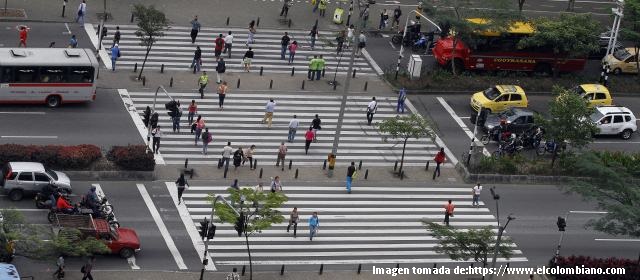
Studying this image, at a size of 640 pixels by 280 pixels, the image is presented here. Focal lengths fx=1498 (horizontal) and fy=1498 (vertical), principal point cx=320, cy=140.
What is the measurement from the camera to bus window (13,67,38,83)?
78.9m

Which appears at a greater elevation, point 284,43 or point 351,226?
point 284,43

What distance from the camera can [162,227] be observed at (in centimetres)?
6988

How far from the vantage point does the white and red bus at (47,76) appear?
259 feet

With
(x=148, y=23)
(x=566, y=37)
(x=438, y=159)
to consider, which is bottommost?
(x=438, y=159)

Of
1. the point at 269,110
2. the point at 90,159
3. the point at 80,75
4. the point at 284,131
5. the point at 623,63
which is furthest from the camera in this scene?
the point at 623,63

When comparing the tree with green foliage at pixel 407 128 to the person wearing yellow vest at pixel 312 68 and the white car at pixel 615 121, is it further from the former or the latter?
the white car at pixel 615 121

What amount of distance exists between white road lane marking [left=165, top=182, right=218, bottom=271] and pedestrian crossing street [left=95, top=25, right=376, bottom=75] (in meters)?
15.3

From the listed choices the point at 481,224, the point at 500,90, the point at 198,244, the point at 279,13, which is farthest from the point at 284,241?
the point at 279,13

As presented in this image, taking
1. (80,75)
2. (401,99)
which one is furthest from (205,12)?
(80,75)

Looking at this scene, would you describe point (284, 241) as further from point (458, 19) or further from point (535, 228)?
point (458, 19)

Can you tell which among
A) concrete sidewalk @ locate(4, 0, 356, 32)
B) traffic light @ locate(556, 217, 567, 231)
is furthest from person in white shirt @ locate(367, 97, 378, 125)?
traffic light @ locate(556, 217, 567, 231)

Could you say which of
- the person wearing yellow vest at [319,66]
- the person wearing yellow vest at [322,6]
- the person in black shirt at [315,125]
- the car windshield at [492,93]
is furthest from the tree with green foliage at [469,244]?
the person wearing yellow vest at [322,6]

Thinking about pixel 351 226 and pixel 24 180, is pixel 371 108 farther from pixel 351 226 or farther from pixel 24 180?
pixel 24 180

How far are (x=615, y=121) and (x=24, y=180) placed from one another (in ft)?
114
